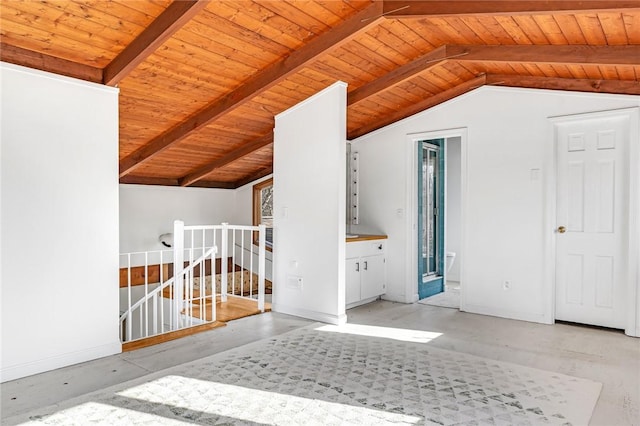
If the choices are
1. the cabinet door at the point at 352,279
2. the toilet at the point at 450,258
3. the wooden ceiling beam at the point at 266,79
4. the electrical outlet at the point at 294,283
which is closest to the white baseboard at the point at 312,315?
the electrical outlet at the point at 294,283

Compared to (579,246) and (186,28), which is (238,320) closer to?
(186,28)

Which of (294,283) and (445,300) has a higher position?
(294,283)

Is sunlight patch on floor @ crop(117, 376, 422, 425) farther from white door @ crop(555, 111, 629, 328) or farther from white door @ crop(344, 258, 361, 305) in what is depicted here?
white door @ crop(555, 111, 629, 328)

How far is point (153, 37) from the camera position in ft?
9.81

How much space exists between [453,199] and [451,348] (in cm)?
436

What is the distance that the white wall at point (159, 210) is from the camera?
6137 millimetres

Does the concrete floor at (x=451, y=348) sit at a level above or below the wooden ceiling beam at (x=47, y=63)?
below

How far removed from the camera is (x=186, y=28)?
321 cm

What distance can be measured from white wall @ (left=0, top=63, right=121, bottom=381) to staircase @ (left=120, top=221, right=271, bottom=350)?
53cm

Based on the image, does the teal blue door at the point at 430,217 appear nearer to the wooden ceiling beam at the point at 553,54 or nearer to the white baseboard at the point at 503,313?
the white baseboard at the point at 503,313

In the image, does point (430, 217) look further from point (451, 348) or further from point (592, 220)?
point (451, 348)

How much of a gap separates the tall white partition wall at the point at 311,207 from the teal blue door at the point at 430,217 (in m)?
1.70

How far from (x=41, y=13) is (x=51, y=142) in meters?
0.86

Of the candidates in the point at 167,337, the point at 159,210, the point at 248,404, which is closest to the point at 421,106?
the point at 167,337
